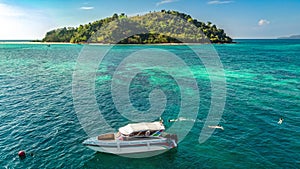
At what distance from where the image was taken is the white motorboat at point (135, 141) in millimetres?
31422

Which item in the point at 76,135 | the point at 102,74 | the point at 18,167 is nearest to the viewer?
the point at 18,167

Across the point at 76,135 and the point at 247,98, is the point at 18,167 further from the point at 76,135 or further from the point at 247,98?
the point at 247,98

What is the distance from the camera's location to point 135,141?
31656mm

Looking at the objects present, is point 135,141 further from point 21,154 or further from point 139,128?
point 21,154

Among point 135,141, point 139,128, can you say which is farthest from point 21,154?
point 139,128

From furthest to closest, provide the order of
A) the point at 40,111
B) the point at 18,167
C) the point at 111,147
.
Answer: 1. the point at 40,111
2. the point at 111,147
3. the point at 18,167

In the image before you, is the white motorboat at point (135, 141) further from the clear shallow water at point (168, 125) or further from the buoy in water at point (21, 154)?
the buoy in water at point (21, 154)

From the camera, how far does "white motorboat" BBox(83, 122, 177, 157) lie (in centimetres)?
3142

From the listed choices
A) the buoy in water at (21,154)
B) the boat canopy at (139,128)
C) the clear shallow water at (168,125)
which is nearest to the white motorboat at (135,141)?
the boat canopy at (139,128)

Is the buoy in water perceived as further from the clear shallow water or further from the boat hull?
the boat hull

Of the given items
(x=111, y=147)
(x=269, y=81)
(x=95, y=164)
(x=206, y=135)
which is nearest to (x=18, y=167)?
(x=95, y=164)

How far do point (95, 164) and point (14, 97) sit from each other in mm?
37901

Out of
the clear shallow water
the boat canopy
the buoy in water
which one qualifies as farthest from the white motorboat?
the buoy in water

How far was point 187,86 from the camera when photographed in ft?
221
